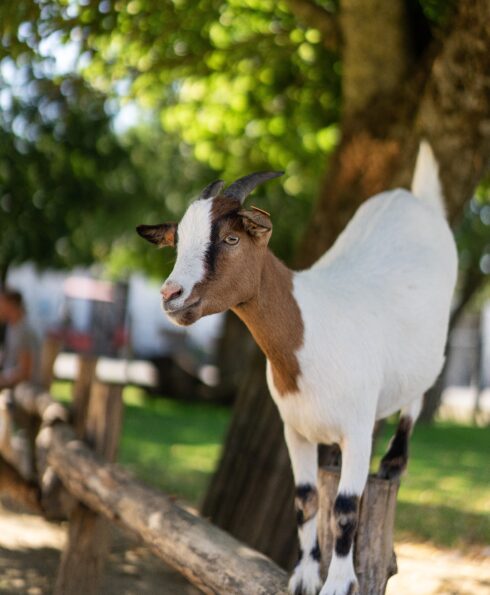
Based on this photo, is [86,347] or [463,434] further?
[86,347]

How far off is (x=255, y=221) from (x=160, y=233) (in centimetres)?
31

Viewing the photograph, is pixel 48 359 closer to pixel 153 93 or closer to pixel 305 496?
pixel 153 93

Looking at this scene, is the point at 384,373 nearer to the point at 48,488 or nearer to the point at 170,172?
the point at 48,488

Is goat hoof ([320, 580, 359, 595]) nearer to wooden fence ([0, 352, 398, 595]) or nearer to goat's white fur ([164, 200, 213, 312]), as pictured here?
wooden fence ([0, 352, 398, 595])

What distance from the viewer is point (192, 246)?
2.36 metres

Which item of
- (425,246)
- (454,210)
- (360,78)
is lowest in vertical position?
(425,246)

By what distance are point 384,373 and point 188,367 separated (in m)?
15.3

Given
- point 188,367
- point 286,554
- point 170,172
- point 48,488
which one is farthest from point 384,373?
point 188,367

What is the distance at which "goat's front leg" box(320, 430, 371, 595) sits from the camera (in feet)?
8.36

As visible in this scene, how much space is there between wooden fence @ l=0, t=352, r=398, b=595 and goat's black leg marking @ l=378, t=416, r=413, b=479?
154 millimetres

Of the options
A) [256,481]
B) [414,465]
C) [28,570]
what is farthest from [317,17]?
[414,465]

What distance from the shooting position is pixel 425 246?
313cm

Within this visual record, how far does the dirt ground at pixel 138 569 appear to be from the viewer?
5.54 metres

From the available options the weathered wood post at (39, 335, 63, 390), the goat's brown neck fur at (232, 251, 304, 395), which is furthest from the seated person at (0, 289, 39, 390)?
the goat's brown neck fur at (232, 251, 304, 395)
